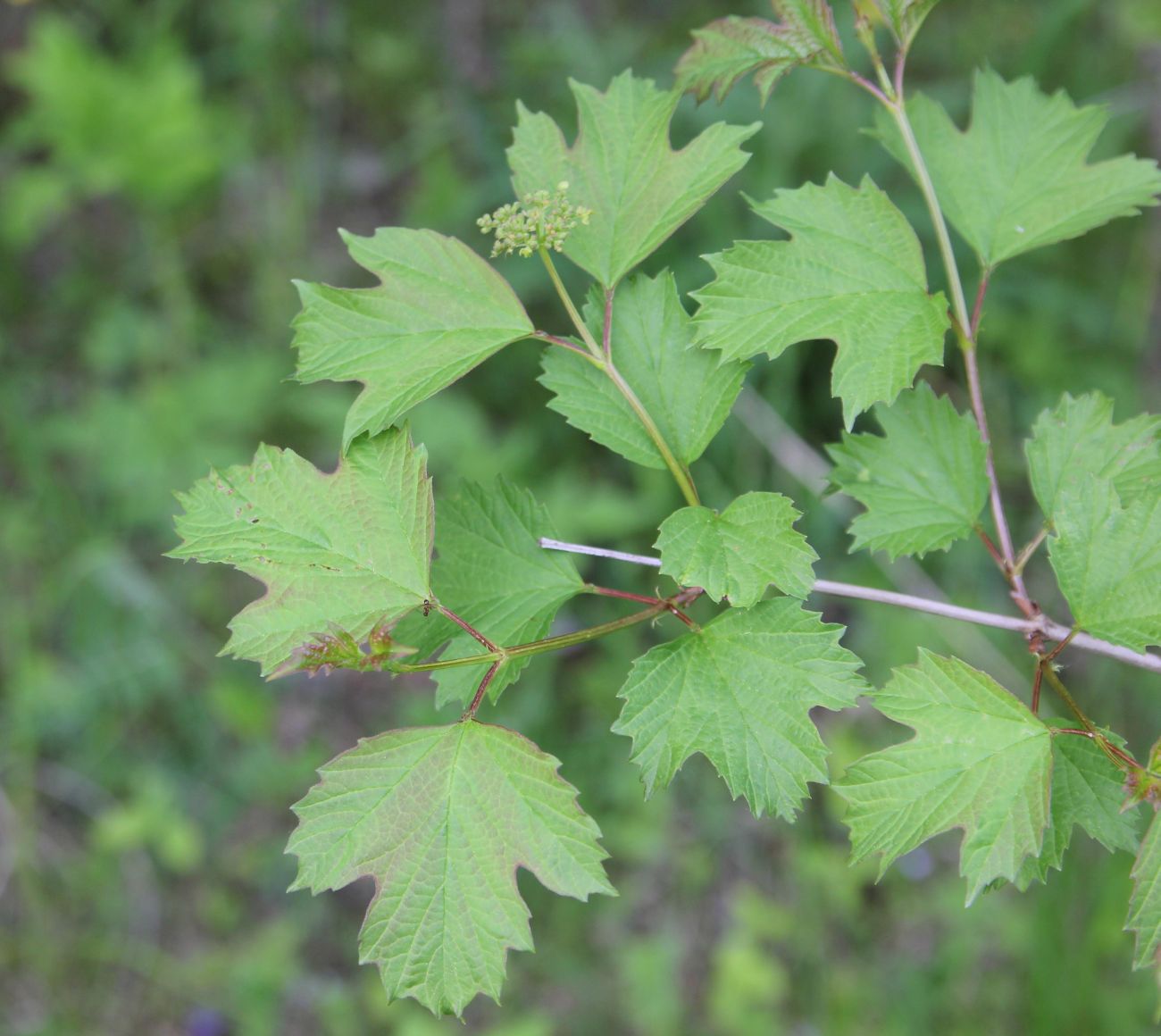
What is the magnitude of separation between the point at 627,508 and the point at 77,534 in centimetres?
157

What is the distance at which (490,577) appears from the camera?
109 centimetres

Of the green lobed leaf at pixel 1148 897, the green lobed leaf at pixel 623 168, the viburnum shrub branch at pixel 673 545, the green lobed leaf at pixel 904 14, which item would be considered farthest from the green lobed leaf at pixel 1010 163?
the green lobed leaf at pixel 1148 897

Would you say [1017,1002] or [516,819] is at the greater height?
[516,819]

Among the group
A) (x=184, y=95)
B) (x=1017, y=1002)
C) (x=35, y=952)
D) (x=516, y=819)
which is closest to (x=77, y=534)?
(x=35, y=952)

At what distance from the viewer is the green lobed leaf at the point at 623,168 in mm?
1052

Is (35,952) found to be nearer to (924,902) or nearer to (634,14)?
(924,902)

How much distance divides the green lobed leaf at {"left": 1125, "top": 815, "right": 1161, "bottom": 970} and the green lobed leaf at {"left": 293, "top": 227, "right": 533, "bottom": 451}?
737 millimetres

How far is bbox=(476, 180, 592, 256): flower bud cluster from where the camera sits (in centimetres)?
Result: 100

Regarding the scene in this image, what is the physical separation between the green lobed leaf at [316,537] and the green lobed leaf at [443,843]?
130mm

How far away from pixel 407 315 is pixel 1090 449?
0.76m

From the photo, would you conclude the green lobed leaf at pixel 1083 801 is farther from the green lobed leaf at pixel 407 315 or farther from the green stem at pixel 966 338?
the green lobed leaf at pixel 407 315

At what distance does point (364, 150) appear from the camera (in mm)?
3311

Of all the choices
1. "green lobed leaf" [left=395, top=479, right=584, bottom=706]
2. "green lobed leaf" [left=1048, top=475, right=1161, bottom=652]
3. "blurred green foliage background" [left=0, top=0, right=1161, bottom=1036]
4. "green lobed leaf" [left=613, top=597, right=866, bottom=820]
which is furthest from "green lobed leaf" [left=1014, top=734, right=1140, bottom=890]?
"blurred green foliage background" [left=0, top=0, right=1161, bottom=1036]

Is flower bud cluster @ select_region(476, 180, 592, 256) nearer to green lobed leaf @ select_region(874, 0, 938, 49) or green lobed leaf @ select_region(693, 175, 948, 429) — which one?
green lobed leaf @ select_region(693, 175, 948, 429)
